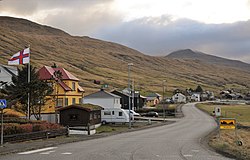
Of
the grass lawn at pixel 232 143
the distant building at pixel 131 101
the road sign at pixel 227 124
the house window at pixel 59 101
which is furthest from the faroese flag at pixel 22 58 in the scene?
the distant building at pixel 131 101

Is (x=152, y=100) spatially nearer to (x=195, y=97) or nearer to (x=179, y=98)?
(x=179, y=98)

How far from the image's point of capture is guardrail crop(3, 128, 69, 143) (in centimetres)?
2461

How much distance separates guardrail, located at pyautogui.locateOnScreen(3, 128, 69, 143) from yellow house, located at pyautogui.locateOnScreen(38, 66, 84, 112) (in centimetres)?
2130

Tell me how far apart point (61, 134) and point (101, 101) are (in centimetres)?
3750

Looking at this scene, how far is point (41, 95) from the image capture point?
43.2 meters

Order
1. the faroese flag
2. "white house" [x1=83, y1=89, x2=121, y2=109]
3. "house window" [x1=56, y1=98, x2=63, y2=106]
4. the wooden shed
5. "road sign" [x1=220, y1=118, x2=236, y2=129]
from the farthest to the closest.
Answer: "white house" [x1=83, y1=89, x2=121, y2=109], "house window" [x1=56, y1=98, x2=63, y2=106], the wooden shed, the faroese flag, "road sign" [x1=220, y1=118, x2=236, y2=129]

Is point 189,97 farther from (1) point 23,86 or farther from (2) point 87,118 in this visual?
(1) point 23,86

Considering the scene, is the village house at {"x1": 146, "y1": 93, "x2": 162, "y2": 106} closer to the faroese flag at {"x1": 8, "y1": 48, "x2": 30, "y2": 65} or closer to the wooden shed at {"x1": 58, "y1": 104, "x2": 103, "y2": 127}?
the wooden shed at {"x1": 58, "y1": 104, "x2": 103, "y2": 127}

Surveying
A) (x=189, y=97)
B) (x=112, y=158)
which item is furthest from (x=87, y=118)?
(x=189, y=97)

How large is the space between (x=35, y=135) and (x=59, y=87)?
2921cm

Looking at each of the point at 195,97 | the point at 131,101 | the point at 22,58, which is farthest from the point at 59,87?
the point at 195,97

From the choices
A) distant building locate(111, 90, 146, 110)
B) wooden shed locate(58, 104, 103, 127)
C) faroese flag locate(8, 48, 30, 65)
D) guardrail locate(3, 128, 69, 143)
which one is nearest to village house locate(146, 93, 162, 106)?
distant building locate(111, 90, 146, 110)

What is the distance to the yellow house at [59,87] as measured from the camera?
179 feet

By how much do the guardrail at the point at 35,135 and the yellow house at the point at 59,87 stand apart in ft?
69.9
